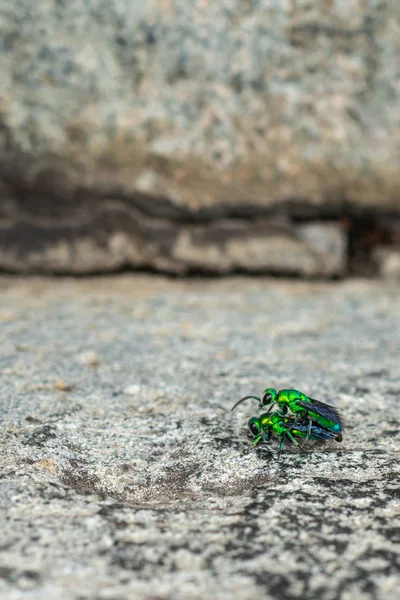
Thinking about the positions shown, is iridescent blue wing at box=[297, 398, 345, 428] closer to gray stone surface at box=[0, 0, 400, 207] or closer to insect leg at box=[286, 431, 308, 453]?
insect leg at box=[286, 431, 308, 453]

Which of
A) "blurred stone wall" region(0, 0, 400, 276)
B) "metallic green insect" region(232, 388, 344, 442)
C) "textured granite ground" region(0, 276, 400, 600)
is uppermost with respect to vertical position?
"blurred stone wall" region(0, 0, 400, 276)

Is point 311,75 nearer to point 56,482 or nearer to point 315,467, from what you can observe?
point 315,467

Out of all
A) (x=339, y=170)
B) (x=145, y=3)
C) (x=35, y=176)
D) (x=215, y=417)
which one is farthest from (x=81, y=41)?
(x=215, y=417)

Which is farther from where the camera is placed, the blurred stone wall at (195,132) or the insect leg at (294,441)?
the blurred stone wall at (195,132)

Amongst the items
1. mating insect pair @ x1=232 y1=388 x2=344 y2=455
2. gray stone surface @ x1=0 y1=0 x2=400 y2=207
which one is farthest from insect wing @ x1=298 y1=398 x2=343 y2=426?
gray stone surface @ x1=0 y1=0 x2=400 y2=207

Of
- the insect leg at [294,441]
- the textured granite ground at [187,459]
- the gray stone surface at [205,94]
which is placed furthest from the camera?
the gray stone surface at [205,94]

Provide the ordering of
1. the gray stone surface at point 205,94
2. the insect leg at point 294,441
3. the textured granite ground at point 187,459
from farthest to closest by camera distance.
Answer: the gray stone surface at point 205,94
the insect leg at point 294,441
the textured granite ground at point 187,459

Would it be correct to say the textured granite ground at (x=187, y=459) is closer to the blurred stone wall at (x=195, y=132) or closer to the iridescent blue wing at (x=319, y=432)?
the iridescent blue wing at (x=319, y=432)

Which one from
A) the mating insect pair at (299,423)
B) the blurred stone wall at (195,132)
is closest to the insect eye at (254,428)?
the mating insect pair at (299,423)
